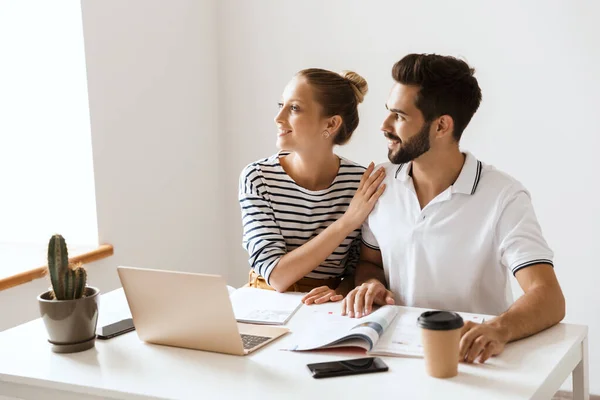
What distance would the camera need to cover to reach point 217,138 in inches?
146

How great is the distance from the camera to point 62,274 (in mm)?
1598

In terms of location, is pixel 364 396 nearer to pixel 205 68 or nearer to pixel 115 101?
pixel 115 101

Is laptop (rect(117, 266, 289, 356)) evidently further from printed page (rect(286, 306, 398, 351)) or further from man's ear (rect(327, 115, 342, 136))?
man's ear (rect(327, 115, 342, 136))

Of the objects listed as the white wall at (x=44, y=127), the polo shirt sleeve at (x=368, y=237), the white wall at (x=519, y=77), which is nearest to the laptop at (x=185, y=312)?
the polo shirt sleeve at (x=368, y=237)

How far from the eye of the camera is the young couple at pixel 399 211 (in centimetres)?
191

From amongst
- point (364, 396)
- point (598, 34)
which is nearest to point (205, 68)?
point (598, 34)

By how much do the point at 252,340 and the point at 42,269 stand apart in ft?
4.15

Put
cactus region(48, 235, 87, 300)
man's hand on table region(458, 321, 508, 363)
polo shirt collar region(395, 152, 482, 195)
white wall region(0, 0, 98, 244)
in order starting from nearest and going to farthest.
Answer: man's hand on table region(458, 321, 508, 363) < cactus region(48, 235, 87, 300) < polo shirt collar region(395, 152, 482, 195) < white wall region(0, 0, 98, 244)

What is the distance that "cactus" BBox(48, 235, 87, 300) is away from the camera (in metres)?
1.58

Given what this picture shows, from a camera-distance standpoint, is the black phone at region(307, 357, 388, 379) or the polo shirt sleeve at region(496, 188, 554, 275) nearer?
the black phone at region(307, 357, 388, 379)

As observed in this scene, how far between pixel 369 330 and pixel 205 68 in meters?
2.30

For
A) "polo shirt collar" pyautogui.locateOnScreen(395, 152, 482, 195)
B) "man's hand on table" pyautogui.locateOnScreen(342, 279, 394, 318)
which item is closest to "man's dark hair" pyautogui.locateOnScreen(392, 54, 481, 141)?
"polo shirt collar" pyautogui.locateOnScreen(395, 152, 482, 195)

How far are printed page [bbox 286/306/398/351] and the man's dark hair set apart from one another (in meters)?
0.57

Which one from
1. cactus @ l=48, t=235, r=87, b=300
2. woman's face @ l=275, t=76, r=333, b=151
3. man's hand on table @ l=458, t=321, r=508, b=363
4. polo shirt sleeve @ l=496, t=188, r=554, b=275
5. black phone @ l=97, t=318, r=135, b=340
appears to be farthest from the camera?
woman's face @ l=275, t=76, r=333, b=151
